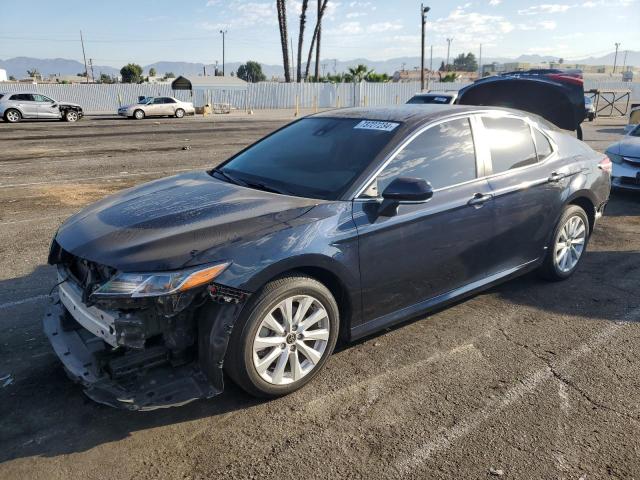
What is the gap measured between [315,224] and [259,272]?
482mm

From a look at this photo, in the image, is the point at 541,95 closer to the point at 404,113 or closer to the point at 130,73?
the point at 404,113

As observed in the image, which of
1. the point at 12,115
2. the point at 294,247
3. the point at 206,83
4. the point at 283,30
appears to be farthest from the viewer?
the point at 206,83

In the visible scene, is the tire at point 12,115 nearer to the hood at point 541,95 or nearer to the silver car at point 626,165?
the hood at point 541,95

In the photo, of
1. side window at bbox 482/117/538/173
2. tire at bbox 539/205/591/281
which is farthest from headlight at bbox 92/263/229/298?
tire at bbox 539/205/591/281

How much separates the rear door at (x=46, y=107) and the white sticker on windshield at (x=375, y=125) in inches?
1075

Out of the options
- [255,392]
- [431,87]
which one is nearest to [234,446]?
[255,392]

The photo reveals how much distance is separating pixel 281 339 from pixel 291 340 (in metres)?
0.07

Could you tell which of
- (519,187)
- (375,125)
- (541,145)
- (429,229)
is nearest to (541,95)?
(541,145)

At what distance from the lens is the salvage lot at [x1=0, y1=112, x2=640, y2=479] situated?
2.62m

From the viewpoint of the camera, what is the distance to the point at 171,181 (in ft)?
13.4

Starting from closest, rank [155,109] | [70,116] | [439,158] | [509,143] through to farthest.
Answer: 1. [439,158]
2. [509,143]
3. [70,116]
4. [155,109]

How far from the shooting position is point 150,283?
2.68 m

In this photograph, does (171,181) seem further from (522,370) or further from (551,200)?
(551,200)

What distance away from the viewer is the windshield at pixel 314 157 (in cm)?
354
